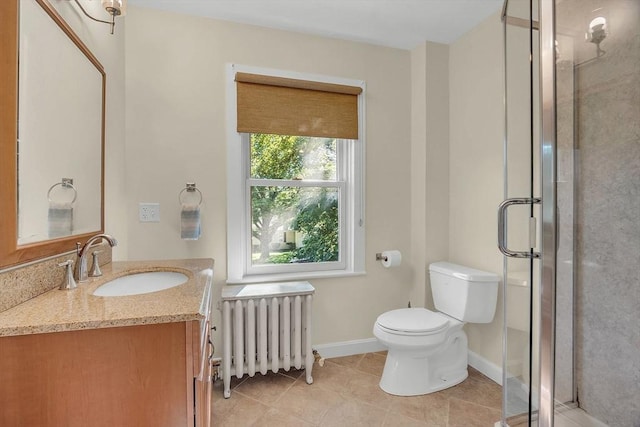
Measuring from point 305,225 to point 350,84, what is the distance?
1094 millimetres

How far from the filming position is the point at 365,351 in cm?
247

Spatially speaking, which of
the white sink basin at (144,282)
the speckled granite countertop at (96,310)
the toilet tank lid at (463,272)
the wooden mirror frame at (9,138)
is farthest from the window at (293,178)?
the wooden mirror frame at (9,138)

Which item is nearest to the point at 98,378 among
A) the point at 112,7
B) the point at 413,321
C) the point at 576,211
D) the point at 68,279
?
the point at 68,279

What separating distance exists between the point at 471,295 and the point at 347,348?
975 millimetres

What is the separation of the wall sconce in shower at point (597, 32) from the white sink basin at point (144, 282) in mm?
1837

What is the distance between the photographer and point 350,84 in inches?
94.7

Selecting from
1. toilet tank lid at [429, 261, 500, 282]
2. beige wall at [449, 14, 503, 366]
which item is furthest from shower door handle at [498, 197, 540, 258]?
beige wall at [449, 14, 503, 366]

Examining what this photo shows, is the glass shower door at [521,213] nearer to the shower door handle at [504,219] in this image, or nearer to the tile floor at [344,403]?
the shower door handle at [504,219]

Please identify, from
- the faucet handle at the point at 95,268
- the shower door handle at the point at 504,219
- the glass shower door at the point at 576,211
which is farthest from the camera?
the faucet handle at the point at 95,268

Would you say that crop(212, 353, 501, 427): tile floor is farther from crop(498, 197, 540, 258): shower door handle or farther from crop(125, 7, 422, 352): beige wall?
crop(498, 197, 540, 258): shower door handle

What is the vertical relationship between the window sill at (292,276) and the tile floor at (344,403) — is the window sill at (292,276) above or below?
above

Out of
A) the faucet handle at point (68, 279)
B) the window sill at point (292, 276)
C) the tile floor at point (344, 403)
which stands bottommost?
the tile floor at point (344, 403)

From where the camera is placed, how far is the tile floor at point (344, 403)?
1.71 meters

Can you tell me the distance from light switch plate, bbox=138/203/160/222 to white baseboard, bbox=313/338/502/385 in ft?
4.61
